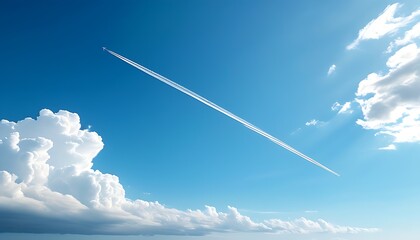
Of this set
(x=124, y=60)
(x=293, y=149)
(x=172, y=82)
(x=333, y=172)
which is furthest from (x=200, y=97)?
(x=333, y=172)

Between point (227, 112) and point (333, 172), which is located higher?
point (227, 112)

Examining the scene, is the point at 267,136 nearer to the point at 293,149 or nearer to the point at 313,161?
the point at 293,149

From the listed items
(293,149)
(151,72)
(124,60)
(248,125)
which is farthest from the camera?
(293,149)

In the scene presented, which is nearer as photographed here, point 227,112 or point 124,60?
point 124,60

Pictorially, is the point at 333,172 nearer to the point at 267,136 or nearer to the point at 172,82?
the point at 267,136

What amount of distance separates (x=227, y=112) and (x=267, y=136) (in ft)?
24.1

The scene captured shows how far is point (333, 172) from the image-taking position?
5309 cm

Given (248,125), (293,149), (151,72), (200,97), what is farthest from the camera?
(293,149)

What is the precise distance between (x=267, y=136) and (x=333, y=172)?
1427 centimetres

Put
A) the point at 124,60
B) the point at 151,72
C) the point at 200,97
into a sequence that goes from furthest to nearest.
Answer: the point at 200,97, the point at 151,72, the point at 124,60

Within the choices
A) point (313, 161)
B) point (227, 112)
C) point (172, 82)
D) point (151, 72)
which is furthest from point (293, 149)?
point (151, 72)

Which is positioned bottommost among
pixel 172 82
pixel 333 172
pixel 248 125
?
pixel 333 172

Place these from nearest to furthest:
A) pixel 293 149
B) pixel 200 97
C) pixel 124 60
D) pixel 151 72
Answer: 1. pixel 124 60
2. pixel 151 72
3. pixel 200 97
4. pixel 293 149

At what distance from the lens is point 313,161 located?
52.1 meters
